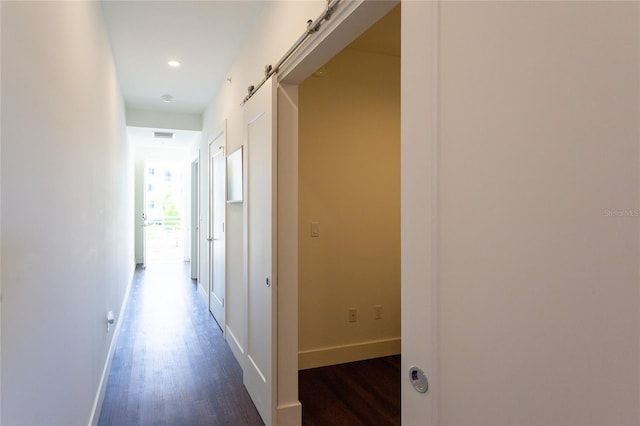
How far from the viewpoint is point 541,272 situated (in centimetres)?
72

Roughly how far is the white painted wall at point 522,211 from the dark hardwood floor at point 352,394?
1555 millimetres

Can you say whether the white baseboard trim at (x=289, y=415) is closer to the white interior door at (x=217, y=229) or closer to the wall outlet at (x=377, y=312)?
the wall outlet at (x=377, y=312)

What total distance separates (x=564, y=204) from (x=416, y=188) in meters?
0.42

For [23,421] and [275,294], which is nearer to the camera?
[23,421]

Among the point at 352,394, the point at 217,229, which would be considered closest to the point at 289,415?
the point at 352,394

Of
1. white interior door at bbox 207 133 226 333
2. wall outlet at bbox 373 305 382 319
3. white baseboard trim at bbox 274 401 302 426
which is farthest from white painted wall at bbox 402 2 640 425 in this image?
white interior door at bbox 207 133 226 333

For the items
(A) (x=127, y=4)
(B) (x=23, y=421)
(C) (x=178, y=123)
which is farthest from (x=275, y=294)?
(C) (x=178, y=123)

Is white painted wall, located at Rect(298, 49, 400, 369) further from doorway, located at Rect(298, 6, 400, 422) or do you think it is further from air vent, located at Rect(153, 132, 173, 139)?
air vent, located at Rect(153, 132, 173, 139)

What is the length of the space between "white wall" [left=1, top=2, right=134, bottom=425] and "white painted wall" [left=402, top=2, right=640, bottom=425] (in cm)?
106

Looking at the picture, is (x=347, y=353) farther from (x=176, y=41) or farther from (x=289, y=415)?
(x=176, y=41)

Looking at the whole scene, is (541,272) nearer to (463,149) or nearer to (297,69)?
(463,149)

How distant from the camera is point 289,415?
2281mm

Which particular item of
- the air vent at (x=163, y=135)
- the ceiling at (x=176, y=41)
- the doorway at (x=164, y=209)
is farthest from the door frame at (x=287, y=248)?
the doorway at (x=164, y=209)

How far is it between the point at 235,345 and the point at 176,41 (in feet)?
8.73
